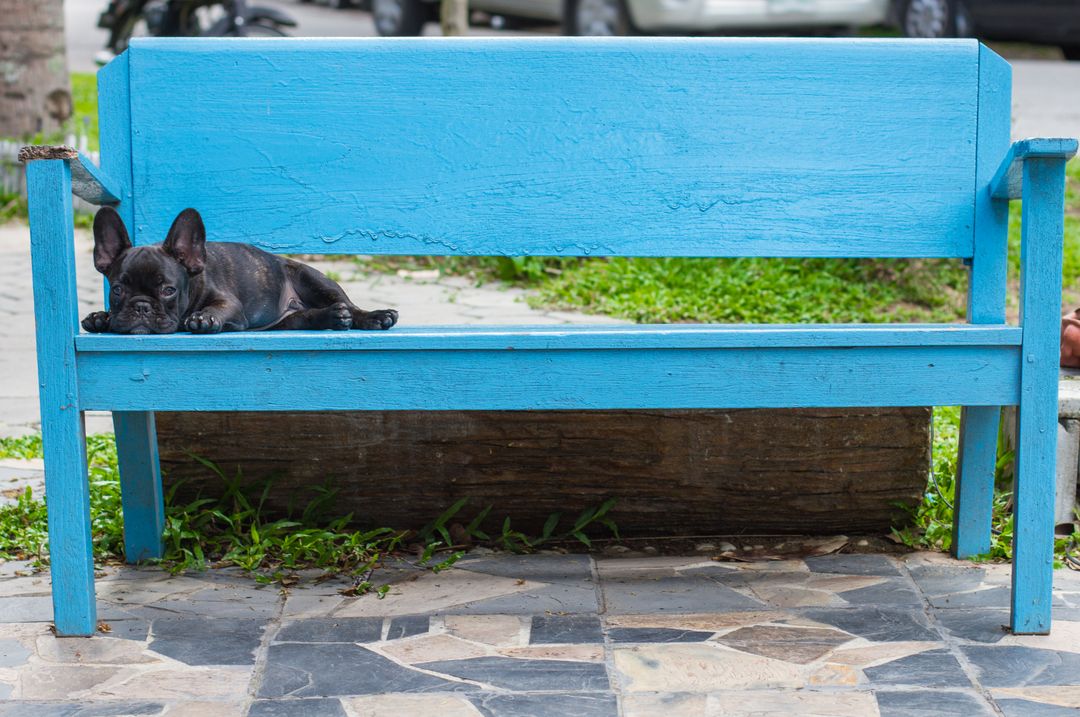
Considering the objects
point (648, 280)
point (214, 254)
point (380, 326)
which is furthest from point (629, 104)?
point (648, 280)

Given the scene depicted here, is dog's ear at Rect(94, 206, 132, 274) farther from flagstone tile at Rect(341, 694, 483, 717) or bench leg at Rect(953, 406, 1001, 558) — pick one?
bench leg at Rect(953, 406, 1001, 558)

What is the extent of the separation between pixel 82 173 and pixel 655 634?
5.33ft

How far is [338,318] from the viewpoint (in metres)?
3.08

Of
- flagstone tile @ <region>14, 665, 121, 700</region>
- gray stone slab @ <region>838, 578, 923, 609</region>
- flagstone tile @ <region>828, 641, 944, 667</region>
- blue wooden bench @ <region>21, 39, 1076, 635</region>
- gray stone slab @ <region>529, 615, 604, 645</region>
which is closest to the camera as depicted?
flagstone tile @ <region>14, 665, 121, 700</region>

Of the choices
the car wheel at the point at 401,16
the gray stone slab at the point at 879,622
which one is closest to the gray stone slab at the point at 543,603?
the gray stone slab at the point at 879,622

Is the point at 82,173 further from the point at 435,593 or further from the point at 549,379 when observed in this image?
the point at 435,593

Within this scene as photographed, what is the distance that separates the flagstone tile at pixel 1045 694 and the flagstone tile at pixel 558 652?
0.79m

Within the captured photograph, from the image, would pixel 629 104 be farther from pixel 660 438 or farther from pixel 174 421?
pixel 174 421

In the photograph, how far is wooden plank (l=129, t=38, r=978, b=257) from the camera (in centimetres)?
332

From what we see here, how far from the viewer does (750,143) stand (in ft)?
10.9

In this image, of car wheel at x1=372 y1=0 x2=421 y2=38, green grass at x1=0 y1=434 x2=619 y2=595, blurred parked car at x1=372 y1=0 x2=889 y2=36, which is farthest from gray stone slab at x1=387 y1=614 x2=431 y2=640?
car wheel at x1=372 y1=0 x2=421 y2=38

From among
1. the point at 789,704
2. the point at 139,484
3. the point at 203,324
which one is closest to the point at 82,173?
the point at 203,324

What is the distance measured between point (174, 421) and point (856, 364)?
176 centimetres

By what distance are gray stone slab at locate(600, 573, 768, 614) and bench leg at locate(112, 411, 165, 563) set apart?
1126 mm
